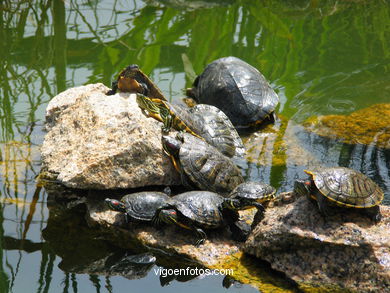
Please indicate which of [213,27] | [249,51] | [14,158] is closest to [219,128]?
[14,158]

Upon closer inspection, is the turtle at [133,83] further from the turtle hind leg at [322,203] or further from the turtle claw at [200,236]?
the turtle hind leg at [322,203]

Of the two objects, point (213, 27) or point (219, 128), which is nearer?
point (219, 128)

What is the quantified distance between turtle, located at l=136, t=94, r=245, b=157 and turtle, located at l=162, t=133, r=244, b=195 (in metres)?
0.37

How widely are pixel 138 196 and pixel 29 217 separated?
977mm

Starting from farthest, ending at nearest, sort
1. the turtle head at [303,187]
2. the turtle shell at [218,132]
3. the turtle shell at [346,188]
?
the turtle shell at [218,132] → the turtle head at [303,187] → the turtle shell at [346,188]

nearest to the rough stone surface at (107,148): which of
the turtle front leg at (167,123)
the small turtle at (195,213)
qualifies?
the turtle front leg at (167,123)

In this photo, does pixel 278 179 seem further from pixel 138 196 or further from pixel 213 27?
pixel 213 27

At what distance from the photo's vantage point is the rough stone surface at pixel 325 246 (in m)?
3.85

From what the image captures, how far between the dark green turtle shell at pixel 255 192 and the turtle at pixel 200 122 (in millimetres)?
1089

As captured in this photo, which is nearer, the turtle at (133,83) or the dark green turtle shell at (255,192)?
the dark green turtle shell at (255,192)

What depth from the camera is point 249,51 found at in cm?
862

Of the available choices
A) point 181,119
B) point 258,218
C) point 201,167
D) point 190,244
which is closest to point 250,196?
point 258,218

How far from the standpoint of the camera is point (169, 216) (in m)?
4.35

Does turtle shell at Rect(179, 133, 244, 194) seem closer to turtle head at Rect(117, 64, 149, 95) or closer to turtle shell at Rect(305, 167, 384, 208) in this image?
turtle shell at Rect(305, 167, 384, 208)
